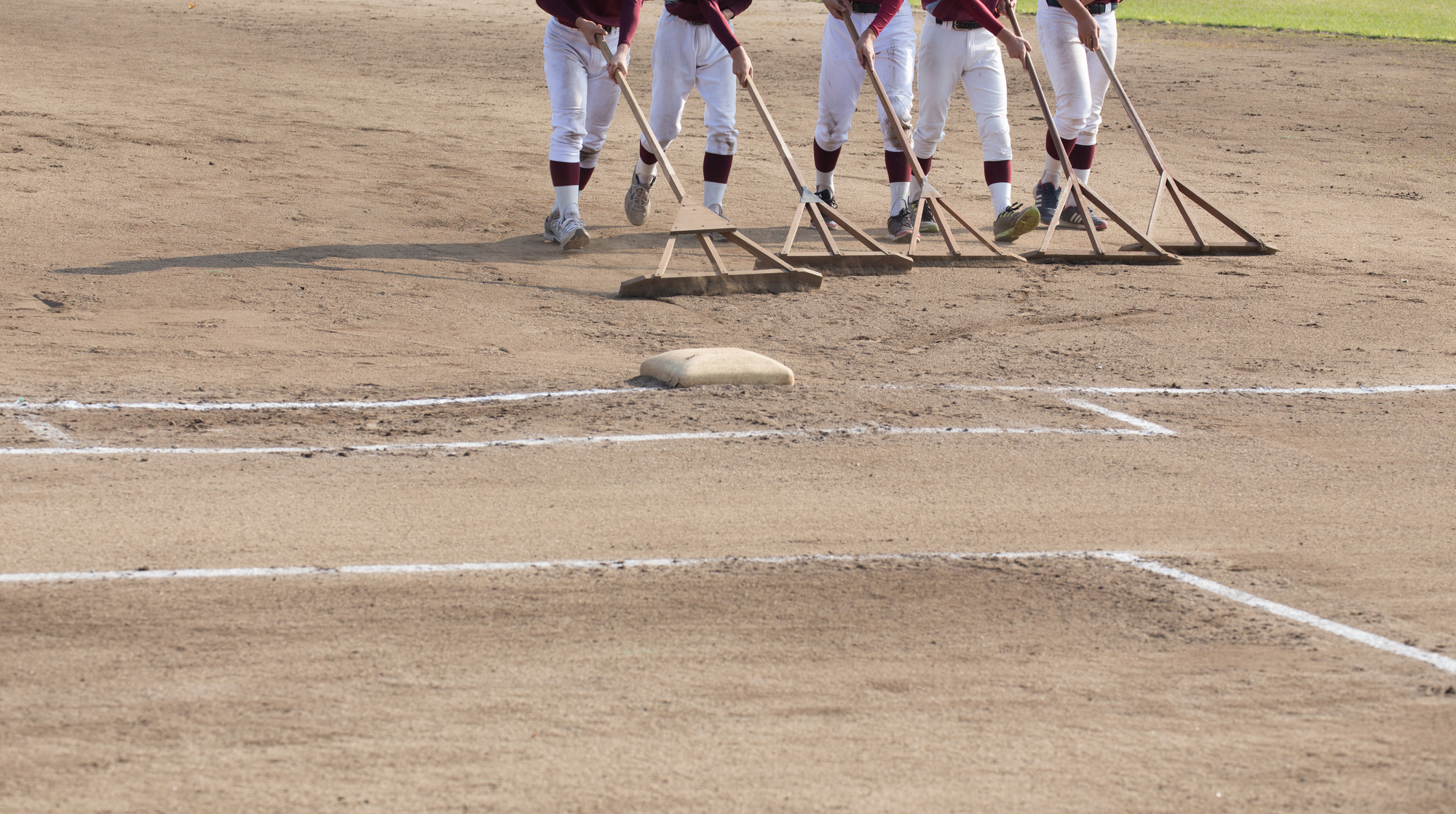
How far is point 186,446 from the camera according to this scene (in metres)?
5.00

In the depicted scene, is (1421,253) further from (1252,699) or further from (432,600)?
(432,600)

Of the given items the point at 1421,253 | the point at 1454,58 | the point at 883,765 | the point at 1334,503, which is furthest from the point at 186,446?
the point at 1454,58

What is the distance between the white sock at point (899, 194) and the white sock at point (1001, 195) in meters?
0.57

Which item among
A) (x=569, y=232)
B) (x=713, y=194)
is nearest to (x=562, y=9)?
(x=569, y=232)

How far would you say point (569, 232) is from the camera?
830cm

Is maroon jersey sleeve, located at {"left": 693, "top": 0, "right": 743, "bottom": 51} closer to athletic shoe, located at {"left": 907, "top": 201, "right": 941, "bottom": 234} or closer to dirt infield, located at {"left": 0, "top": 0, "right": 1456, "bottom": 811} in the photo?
dirt infield, located at {"left": 0, "top": 0, "right": 1456, "bottom": 811}

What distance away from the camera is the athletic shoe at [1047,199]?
379 inches

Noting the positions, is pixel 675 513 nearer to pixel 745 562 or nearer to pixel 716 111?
pixel 745 562

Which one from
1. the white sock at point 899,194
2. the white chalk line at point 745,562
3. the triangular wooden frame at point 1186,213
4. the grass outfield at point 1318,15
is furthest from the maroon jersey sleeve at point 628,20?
the grass outfield at point 1318,15

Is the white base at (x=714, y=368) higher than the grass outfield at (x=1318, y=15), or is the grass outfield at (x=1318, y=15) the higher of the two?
the grass outfield at (x=1318, y=15)

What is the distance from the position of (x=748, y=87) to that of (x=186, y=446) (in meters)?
4.24

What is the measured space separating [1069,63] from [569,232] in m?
3.51

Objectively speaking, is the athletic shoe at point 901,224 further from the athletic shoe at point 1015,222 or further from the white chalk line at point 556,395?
the white chalk line at point 556,395

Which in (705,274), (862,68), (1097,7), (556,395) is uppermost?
(1097,7)
